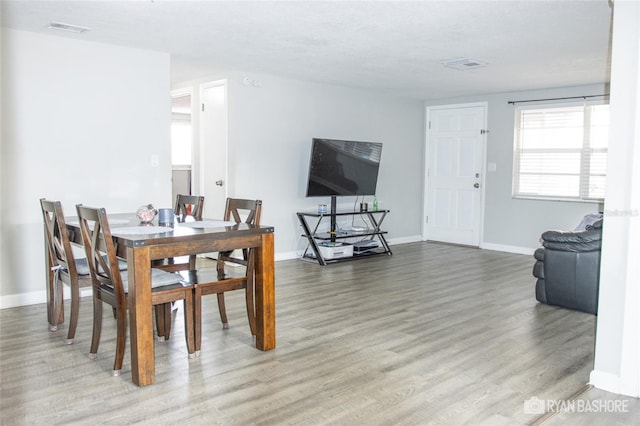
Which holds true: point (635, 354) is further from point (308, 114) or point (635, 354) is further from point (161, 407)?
point (308, 114)

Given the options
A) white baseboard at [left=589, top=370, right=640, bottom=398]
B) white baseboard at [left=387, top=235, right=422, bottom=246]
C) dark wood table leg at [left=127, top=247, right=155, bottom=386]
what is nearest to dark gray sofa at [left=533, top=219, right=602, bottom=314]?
white baseboard at [left=589, top=370, right=640, bottom=398]

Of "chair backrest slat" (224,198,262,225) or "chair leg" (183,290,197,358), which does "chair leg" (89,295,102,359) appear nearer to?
"chair leg" (183,290,197,358)

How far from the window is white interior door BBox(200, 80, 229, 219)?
13.2 ft

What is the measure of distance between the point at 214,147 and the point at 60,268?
323 cm

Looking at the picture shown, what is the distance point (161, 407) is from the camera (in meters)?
2.53

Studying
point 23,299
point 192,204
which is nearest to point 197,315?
point 192,204

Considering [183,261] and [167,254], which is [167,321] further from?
[167,254]

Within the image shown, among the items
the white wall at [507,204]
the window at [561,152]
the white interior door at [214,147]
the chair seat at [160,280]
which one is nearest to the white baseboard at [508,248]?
the white wall at [507,204]

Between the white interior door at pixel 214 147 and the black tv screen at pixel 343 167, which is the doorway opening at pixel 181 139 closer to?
the white interior door at pixel 214 147

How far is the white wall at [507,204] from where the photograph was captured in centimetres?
700

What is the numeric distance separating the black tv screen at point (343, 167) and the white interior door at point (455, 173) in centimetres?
139

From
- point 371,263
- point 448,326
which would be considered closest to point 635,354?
point 448,326

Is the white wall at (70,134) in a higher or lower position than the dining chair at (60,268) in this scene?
higher

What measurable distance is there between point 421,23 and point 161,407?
3.11 meters
